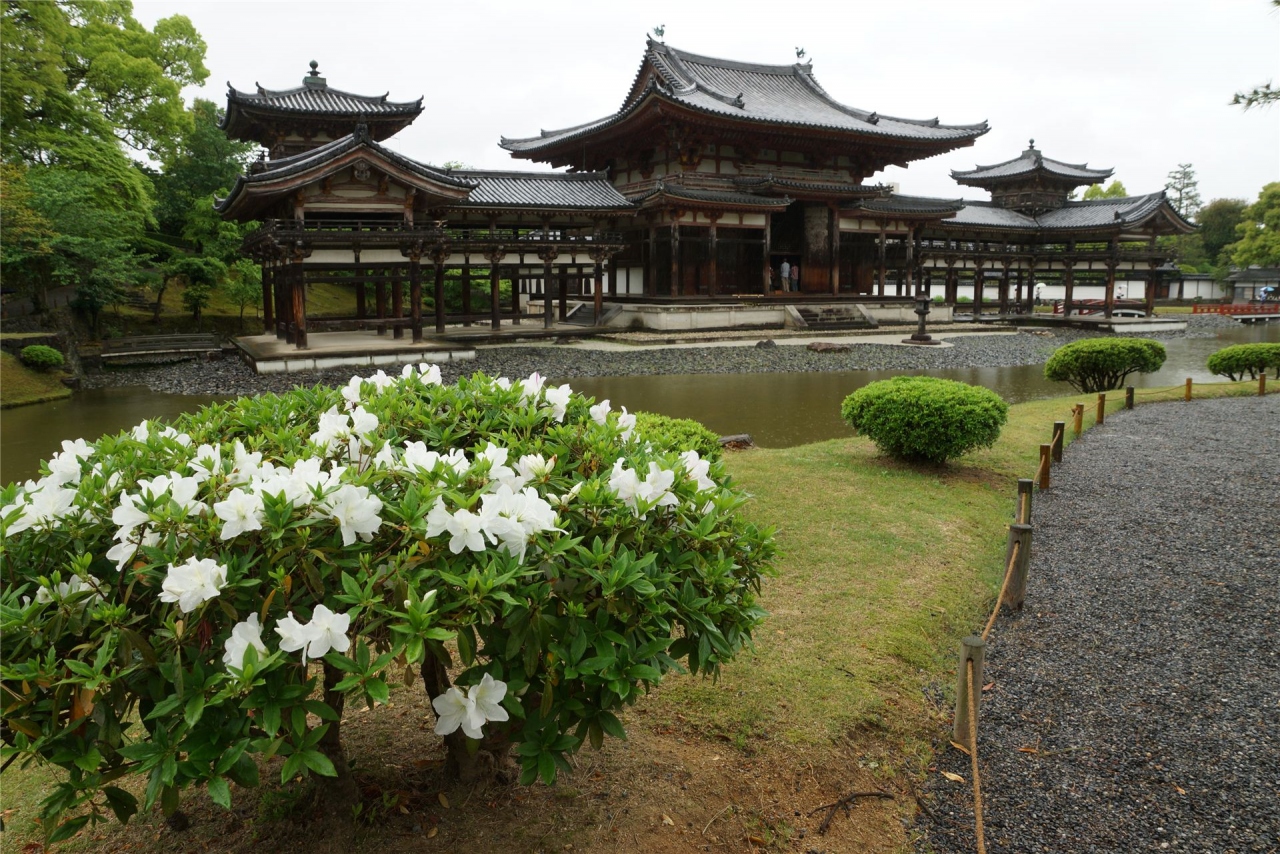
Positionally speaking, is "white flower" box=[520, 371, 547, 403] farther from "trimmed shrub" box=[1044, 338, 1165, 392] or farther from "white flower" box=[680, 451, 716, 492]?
"trimmed shrub" box=[1044, 338, 1165, 392]

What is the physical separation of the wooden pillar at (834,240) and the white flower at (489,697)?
101ft

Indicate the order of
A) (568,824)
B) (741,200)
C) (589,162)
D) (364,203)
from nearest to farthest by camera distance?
(568,824) → (364,203) → (741,200) → (589,162)

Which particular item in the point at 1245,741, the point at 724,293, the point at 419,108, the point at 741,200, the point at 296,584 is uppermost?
the point at 419,108

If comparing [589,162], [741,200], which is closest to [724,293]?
[741,200]

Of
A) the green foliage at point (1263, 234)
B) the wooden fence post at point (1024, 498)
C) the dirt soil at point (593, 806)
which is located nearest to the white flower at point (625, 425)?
the dirt soil at point (593, 806)

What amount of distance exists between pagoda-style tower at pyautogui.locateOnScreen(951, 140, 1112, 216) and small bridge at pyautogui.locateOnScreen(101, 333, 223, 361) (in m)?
35.8

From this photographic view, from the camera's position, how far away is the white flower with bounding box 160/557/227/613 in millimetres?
2084

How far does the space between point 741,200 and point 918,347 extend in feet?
27.5

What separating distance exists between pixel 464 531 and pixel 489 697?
19.6 inches

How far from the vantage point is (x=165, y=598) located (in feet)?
6.89

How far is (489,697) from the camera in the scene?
2.32m

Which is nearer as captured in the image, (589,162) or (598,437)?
(598,437)

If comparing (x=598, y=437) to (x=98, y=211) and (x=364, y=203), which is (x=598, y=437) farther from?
(x=98, y=211)

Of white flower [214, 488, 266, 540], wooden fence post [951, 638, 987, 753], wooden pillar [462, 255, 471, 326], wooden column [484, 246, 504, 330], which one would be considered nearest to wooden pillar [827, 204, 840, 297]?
wooden column [484, 246, 504, 330]
